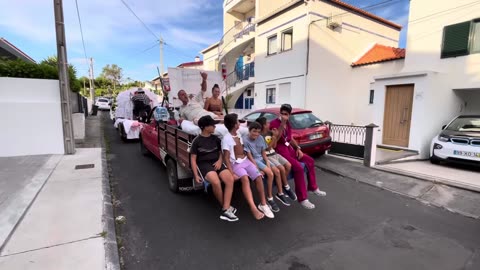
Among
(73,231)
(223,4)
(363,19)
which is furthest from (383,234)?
(223,4)

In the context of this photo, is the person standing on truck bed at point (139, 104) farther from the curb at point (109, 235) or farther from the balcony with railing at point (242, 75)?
the curb at point (109, 235)

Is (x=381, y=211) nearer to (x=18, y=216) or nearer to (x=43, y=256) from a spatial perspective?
(x=43, y=256)

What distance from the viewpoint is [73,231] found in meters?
2.86

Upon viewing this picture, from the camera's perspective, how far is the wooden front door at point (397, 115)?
7465 millimetres

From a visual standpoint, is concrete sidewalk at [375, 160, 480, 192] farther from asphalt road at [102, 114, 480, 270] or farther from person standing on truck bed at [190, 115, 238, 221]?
person standing on truck bed at [190, 115, 238, 221]

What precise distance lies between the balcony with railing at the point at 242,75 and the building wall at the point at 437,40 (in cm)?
803

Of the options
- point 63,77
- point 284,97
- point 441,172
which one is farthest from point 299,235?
point 284,97

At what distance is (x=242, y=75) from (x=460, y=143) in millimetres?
11631

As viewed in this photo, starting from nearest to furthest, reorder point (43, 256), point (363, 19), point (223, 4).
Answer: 1. point (43, 256)
2. point (363, 19)
3. point (223, 4)

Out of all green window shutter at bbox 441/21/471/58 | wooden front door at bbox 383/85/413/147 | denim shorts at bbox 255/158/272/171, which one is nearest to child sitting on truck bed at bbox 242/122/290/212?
denim shorts at bbox 255/158/272/171

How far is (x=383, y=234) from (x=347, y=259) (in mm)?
904

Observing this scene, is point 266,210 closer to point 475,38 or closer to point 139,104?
point 475,38

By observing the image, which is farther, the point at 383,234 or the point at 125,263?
the point at 383,234

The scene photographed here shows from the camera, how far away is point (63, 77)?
6418mm
